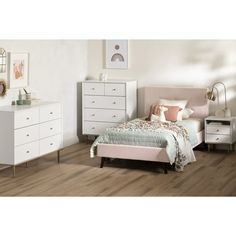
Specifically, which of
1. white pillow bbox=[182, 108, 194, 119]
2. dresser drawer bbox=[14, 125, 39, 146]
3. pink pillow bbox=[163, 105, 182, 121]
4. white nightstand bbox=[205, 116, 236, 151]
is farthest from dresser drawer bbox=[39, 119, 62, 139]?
white nightstand bbox=[205, 116, 236, 151]

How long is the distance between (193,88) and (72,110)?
1862 millimetres

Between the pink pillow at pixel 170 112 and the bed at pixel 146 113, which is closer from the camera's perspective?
the bed at pixel 146 113

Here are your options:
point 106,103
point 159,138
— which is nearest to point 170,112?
point 106,103

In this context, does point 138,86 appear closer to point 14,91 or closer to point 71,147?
point 71,147

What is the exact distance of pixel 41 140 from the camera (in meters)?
5.85

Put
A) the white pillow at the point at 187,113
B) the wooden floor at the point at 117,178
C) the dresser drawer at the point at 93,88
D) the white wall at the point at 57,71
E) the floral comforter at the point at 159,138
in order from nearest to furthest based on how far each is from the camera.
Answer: the wooden floor at the point at 117,178 → the floral comforter at the point at 159,138 → the white wall at the point at 57,71 → the white pillow at the point at 187,113 → the dresser drawer at the point at 93,88

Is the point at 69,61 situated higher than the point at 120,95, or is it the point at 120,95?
the point at 69,61

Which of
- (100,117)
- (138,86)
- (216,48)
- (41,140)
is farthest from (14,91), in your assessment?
(216,48)

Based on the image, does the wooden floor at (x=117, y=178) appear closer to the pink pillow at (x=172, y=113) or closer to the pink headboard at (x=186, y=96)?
Result: the pink pillow at (x=172, y=113)

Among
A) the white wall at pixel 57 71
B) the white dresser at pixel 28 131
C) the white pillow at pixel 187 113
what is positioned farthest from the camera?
the white pillow at pixel 187 113

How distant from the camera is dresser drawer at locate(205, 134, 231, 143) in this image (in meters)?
6.72

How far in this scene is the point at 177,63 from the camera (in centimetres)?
730

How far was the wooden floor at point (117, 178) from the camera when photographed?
4941mm

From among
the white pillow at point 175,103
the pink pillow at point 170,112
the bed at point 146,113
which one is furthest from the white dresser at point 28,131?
the white pillow at point 175,103
